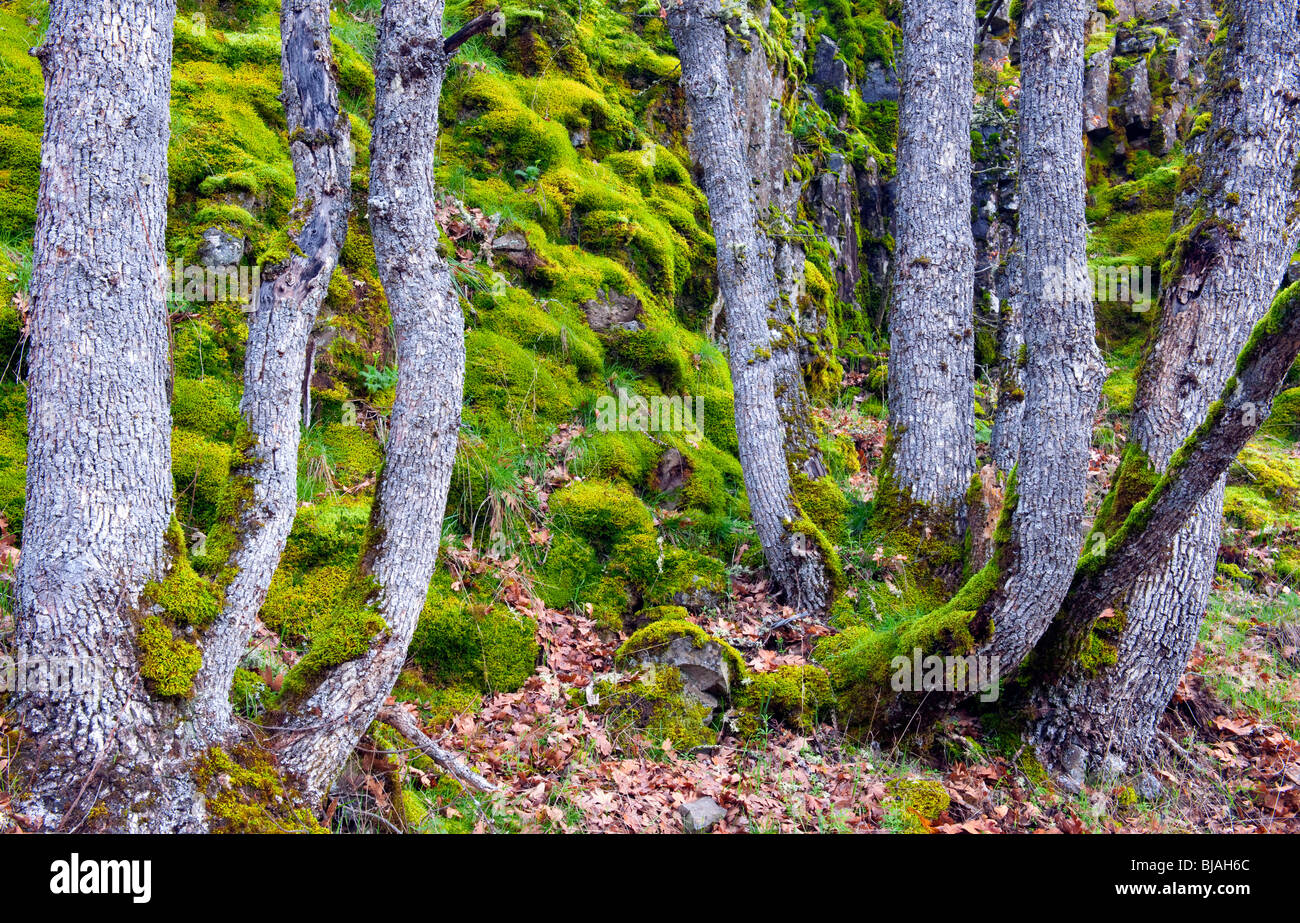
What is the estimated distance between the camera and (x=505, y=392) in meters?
6.64

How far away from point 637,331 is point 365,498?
11.1 feet

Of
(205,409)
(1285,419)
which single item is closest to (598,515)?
(205,409)

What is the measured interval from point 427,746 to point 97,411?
216 cm

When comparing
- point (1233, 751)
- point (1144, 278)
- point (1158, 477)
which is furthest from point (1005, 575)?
point (1144, 278)

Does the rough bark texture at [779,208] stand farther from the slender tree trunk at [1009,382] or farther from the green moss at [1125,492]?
the green moss at [1125,492]

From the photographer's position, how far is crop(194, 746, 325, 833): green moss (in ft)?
10.2

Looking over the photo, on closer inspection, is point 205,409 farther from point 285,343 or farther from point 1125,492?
point 1125,492

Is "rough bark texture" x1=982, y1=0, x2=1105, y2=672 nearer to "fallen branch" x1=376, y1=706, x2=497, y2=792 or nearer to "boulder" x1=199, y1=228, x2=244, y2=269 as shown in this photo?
"fallen branch" x1=376, y1=706, x2=497, y2=792

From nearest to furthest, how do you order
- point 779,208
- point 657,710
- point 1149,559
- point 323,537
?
point 1149,559, point 657,710, point 323,537, point 779,208

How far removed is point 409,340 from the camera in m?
4.10

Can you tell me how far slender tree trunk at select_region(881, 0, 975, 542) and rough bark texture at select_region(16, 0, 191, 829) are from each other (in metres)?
5.37

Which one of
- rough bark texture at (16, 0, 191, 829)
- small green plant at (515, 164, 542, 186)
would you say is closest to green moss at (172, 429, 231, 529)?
rough bark texture at (16, 0, 191, 829)

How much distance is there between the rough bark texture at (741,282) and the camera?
6.33 metres

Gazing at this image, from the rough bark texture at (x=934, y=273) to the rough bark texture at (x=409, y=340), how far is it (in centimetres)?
408
